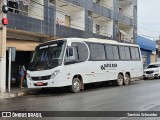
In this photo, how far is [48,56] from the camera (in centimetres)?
1747

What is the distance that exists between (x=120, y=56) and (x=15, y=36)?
23.7 ft

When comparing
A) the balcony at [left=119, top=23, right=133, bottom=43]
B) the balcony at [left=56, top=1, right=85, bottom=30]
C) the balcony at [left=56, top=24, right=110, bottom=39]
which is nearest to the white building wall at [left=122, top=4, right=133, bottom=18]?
the balcony at [left=119, top=23, right=133, bottom=43]

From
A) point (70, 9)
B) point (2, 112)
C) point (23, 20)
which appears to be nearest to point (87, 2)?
point (70, 9)

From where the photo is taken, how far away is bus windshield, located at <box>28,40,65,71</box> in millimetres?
16934

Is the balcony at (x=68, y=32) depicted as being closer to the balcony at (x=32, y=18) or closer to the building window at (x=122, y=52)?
the balcony at (x=32, y=18)

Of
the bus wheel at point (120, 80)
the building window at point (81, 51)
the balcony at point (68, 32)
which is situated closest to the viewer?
the building window at point (81, 51)

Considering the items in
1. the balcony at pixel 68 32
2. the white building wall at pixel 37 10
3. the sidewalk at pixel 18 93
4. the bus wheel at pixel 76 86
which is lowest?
the sidewalk at pixel 18 93

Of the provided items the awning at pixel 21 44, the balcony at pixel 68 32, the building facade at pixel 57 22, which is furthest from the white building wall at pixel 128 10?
the awning at pixel 21 44

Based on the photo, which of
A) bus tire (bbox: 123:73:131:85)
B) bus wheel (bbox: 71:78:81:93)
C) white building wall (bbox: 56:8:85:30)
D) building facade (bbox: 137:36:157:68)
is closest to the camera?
bus wheel (bbox: 71:78:81:93)

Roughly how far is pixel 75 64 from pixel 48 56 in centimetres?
153

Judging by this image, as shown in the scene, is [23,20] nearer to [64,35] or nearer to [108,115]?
[64,35]

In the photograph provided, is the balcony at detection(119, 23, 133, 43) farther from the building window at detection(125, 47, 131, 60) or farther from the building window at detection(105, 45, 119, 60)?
the building window at detection(105, 45, 119, 60)

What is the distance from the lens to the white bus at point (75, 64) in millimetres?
16859

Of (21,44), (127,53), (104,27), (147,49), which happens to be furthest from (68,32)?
(147,49)
